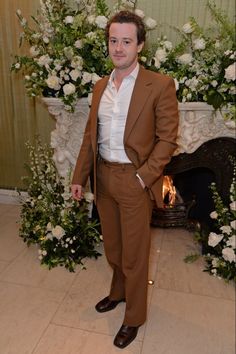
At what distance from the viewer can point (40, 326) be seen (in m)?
1.67

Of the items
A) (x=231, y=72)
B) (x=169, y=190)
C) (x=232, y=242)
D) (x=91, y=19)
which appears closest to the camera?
(x=231, y=72)

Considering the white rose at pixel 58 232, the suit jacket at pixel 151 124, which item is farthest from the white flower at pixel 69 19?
the white rose at pixel 58 232

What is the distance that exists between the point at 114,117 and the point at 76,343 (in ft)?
3.64

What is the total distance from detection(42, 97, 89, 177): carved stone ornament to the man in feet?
2.27

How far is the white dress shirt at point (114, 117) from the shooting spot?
134 cm

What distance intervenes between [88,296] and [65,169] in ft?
3.01

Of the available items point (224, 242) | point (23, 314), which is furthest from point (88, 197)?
point (224, 242)

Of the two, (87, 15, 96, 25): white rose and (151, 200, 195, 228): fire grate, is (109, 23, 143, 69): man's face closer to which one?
(87, 15, 96, 25): white rose

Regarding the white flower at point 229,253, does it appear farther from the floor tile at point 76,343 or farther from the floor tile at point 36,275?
the floor tile at point 36,275

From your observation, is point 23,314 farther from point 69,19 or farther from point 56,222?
point 69,19

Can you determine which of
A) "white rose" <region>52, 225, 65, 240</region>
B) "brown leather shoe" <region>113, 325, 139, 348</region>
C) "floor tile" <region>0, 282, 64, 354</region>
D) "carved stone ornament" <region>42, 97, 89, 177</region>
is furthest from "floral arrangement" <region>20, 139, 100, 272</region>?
"brown leather shoe" <region>113, 325, 139, 348</region>

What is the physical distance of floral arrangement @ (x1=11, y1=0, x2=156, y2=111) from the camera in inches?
76.2

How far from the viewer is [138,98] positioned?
1.29m

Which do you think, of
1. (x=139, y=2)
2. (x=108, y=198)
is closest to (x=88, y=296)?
(x=108, y=198)
